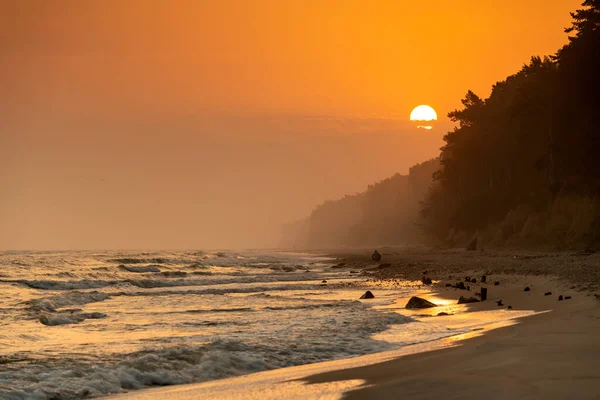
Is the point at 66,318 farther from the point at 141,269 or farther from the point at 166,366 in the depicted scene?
the point at 141,269

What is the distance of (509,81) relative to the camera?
8350 centimetres

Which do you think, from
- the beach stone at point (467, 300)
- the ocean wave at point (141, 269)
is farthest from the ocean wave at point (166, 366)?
the ocean wave at point (141, 269)

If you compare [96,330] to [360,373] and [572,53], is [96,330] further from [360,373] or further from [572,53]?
[572,53]

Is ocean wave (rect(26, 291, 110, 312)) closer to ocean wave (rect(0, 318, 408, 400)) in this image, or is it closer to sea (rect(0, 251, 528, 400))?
sea (rect(0, 251, 528, 400))

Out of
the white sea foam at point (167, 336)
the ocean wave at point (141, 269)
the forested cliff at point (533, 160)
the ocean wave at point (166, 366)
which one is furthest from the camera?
the ocean wave at point (141, 269)

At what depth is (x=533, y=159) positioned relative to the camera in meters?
66.5

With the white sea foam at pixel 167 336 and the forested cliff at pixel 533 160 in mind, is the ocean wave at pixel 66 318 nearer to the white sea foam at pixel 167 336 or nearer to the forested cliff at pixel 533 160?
the white sea foam at pixel 167 336

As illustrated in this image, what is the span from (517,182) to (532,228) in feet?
46.1

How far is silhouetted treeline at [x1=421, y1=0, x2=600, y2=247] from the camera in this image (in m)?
48.0

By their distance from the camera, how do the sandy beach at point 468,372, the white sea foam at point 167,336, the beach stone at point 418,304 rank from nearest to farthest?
the sandy beach at point 468,372
the white sea foam at point 167,336
the beach stone at point 418,304

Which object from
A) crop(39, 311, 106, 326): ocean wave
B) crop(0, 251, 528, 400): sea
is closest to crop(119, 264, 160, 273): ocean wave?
crop(0, 251, 528, 400): sea

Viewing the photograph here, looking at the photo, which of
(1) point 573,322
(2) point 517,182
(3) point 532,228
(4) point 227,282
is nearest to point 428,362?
(1) point 573,322

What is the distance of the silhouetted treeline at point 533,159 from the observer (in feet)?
157

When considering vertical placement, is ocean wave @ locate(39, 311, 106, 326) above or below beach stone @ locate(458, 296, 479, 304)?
below
